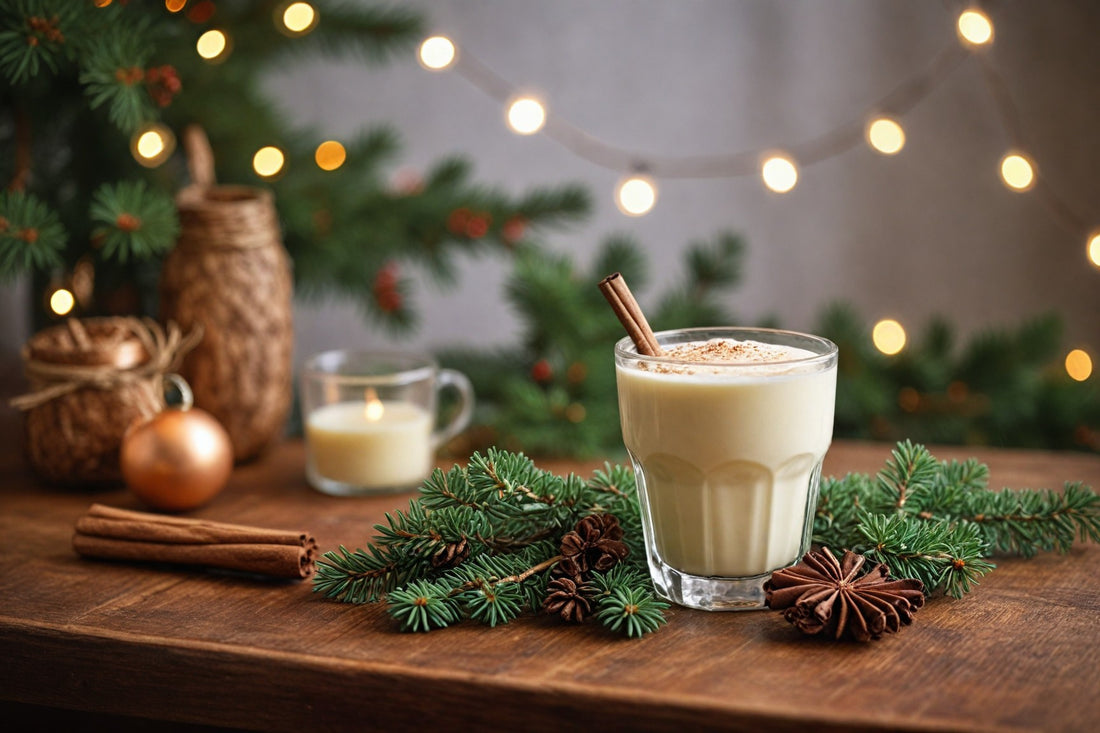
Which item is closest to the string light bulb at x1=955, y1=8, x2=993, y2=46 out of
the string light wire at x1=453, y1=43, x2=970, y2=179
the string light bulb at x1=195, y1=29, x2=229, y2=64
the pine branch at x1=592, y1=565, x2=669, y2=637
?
the string light wire at x1=453, y1=43, x2=970, y2=179

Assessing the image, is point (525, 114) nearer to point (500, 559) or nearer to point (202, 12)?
point (202, 12)

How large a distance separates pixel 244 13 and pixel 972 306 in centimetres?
150

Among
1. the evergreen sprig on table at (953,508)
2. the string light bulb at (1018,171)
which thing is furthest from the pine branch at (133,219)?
the string light bulb at (1018,171)

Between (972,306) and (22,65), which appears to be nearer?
(22,65)

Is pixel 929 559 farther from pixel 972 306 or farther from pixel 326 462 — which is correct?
pixel 972 306

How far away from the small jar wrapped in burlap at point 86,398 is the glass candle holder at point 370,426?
20 cm

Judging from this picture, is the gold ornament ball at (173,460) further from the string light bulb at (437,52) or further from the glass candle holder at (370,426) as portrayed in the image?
the string light bulb at (437,52)

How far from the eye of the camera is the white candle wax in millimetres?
1286

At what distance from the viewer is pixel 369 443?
129cm

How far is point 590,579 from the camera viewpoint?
0.92 meters

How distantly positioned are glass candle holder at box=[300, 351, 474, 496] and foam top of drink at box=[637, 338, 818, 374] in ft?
1.49

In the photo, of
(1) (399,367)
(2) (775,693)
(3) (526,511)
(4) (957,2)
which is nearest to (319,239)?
(1) (399,367)

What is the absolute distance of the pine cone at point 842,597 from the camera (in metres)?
0.84

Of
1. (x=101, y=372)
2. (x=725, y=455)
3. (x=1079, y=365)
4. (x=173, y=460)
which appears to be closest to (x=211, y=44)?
(x=101, y=372)
